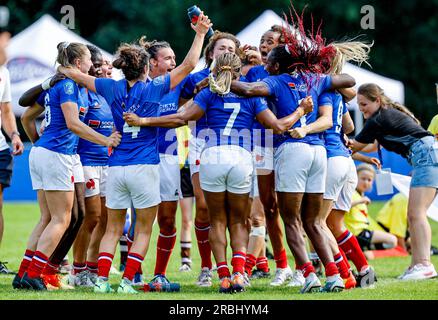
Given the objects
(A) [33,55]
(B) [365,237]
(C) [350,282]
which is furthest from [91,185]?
(A) [33,55]

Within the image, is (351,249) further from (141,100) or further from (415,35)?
(415,35)

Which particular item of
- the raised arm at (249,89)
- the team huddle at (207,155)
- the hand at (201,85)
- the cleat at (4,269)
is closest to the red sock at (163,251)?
the team huddle at (207,155)

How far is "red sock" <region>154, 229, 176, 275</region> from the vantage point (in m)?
7.94

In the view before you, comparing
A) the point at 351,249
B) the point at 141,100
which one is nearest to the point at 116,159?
the point at 141,100

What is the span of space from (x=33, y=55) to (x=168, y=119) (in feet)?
48.4

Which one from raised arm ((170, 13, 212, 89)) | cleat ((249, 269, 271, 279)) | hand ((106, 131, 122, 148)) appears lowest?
cleat ((249, 269, 271, 279))

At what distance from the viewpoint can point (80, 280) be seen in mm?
8102

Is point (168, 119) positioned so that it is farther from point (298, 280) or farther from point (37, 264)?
point (298, 280)

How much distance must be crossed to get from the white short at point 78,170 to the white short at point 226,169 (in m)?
1.23

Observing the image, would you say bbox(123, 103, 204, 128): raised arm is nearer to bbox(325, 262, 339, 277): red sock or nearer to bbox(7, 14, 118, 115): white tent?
bbox(325, 262, 339, 277): red sock

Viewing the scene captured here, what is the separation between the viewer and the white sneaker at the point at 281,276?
8.18m

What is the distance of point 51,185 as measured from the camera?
7.48 m

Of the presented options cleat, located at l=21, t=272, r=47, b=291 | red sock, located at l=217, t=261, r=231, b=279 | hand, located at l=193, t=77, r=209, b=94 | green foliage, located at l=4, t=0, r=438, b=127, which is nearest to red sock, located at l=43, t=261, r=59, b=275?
cleat, located at l=21, t=272, r=47, b=291

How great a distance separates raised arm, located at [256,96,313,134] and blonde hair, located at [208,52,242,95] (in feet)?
1.31
